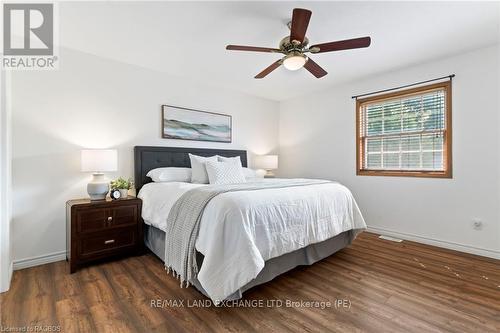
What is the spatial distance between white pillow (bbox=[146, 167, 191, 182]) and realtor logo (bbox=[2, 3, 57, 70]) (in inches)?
63.8

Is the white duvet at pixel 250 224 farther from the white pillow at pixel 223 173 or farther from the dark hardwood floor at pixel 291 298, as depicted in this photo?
the white pillow at pixel 223 173

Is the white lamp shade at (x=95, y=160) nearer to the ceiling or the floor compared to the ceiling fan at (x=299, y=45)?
nearer to the floor

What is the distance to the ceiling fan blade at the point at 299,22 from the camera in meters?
1.76

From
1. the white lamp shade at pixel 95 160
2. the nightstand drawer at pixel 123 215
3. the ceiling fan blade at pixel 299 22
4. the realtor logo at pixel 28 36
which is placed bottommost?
the nightstand drawer at pixel 123 215

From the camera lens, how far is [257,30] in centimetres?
244

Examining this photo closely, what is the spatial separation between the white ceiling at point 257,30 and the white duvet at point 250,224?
1.60 m

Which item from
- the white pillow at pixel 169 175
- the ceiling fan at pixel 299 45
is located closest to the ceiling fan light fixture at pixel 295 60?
the ceiling fan at pixel 299 45

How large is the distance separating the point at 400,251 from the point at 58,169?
4169 millimetres

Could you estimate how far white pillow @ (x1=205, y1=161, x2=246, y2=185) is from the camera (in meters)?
3.06

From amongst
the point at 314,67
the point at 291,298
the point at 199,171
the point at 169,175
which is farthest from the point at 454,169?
the point at 169,175

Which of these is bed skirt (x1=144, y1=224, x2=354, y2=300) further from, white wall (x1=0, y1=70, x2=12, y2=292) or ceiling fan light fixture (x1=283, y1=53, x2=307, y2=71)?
ceiling fan light fixture (x1=283, y1=53, x2=307, y2=71)

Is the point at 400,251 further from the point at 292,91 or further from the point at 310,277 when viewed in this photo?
the point at 292,91

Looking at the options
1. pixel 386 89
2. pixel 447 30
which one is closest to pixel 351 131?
pixel 386 89

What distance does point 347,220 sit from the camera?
9.12 feet
